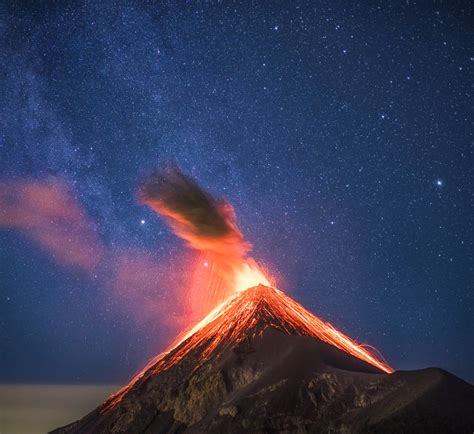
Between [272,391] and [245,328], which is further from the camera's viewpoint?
[245,328]

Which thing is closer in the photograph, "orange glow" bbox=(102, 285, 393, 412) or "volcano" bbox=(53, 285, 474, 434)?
"volcano" bbox=(53, 285, 474, 434)

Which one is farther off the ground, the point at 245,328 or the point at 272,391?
the point at 245,328

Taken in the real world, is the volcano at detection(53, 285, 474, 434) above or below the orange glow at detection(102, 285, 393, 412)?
below

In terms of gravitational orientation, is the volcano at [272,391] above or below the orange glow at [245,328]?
below

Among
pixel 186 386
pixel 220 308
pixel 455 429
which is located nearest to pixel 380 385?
pixel 455 429

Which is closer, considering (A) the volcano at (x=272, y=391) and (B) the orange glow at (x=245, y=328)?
(A) the volcano at (x=272, y=391)
